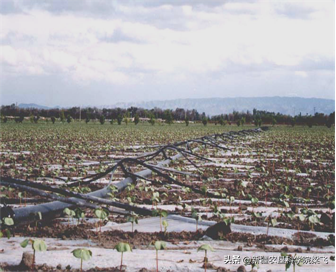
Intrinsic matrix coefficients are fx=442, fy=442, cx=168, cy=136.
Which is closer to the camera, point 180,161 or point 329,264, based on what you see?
point 329,264

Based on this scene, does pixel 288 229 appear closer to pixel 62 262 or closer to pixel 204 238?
pixel 204 238

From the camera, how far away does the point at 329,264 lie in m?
3.15

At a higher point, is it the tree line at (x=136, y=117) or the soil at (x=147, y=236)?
the tree line at (x=136, y=117)

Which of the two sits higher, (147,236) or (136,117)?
(136,117)

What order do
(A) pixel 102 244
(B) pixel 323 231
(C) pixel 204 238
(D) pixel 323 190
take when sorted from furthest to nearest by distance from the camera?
(D) pixel 323 190, (B) pixel 323 231, (C) pixel 204 238, (A) pixel 102 244

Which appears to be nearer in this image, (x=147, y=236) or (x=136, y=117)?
(x=147, y=236)

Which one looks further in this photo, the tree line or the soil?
the tree line

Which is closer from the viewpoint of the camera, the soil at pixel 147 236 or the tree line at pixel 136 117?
the soil at pixel 147 236

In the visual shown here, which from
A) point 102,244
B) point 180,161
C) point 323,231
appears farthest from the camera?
point 180,161

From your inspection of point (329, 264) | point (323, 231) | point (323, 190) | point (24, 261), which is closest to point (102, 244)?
point (24, 261)

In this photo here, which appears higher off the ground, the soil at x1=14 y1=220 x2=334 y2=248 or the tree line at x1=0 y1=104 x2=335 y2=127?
the tree line at x1=0 y1=104 x2=335 y2=127

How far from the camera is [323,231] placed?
13.4 feet

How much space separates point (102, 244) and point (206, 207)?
1846mm

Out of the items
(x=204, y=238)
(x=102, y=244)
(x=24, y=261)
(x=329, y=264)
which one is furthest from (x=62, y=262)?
(x=329, y=264)
